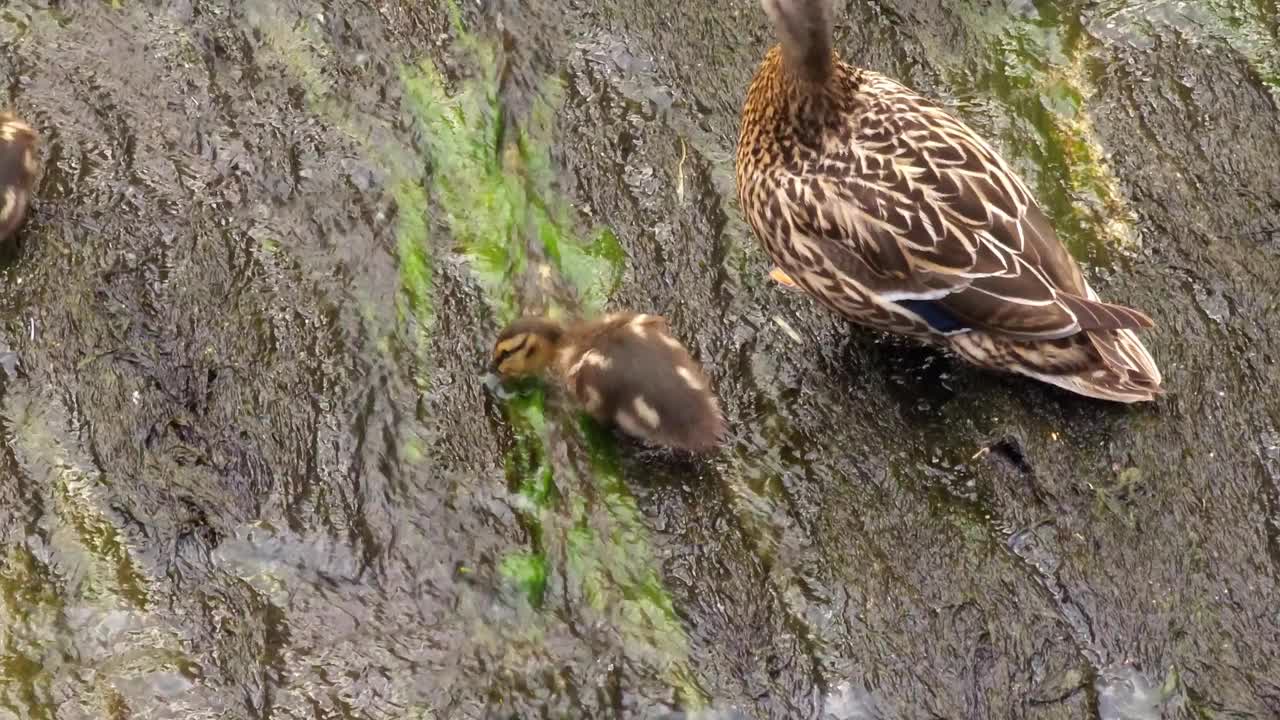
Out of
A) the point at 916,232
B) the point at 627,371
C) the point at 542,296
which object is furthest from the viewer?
the point at 542,296

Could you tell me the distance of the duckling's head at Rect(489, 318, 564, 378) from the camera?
2.78 metres

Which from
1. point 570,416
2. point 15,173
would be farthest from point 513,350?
point 15,173

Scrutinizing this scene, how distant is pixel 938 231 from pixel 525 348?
107 cm

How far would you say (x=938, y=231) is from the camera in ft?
9.08

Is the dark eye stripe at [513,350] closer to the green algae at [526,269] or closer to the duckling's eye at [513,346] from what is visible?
the duckling's eye at [513,346]

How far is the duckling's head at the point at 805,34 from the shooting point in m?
2.82

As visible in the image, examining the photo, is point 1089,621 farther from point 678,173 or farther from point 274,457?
point 274,457

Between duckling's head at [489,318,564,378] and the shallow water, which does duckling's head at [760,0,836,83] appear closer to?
the shallow water

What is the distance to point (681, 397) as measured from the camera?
268 cm

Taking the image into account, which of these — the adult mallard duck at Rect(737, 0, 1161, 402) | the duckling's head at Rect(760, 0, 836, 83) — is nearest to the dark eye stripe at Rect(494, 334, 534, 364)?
the adult mallard duck at Rect(737, 0, 1161, 402)

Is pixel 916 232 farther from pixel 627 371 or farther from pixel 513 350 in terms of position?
pixel 513 350

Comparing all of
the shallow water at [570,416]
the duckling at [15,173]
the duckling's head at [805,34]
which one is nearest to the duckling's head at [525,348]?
the shallow water at [570,416]

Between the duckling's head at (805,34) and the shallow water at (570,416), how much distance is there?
0.50m

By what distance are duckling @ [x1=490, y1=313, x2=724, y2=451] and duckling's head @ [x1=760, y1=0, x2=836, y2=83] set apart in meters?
0.77
